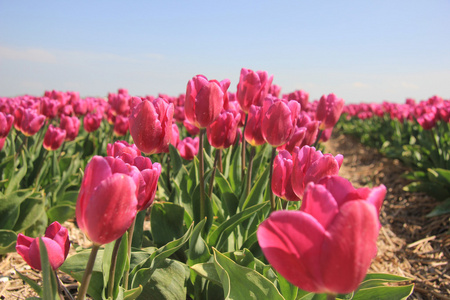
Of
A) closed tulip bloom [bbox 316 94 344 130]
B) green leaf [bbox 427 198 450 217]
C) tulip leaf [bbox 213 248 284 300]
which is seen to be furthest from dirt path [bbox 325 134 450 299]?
tulip leaf [bbox 213 248 284 300]

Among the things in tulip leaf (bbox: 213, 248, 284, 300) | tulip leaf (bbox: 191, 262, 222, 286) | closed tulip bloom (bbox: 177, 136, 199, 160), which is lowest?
tulip leaf (bbox: 191, 262, 222, 286)

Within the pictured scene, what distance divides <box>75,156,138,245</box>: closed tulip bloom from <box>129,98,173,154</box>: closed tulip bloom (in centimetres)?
55

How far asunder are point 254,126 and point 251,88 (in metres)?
0.39

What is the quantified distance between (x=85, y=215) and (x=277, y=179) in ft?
2.44

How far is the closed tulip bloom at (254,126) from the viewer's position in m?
1.83

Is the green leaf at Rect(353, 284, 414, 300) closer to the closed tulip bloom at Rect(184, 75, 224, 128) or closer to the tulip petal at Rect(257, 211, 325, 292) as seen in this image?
the tulip petal at Rect(257, 211, 325, 292)

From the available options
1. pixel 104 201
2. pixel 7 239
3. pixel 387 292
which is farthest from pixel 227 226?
pixel 7 239

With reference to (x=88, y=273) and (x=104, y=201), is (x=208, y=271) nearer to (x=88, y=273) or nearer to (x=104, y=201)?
(x=88, y=273)

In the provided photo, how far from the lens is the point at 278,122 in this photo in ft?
5.35

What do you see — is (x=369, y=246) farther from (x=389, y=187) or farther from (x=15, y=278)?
(x=389, y=187)

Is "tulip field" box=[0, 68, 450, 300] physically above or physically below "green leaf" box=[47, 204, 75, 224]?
above

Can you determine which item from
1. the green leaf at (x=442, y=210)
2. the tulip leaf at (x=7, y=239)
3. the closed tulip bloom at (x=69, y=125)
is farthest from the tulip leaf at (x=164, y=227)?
the green leaf at (x=442, y=210)

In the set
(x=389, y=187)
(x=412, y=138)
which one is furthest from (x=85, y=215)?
(x=412, y=138)

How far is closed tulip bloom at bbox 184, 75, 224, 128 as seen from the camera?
160cm
